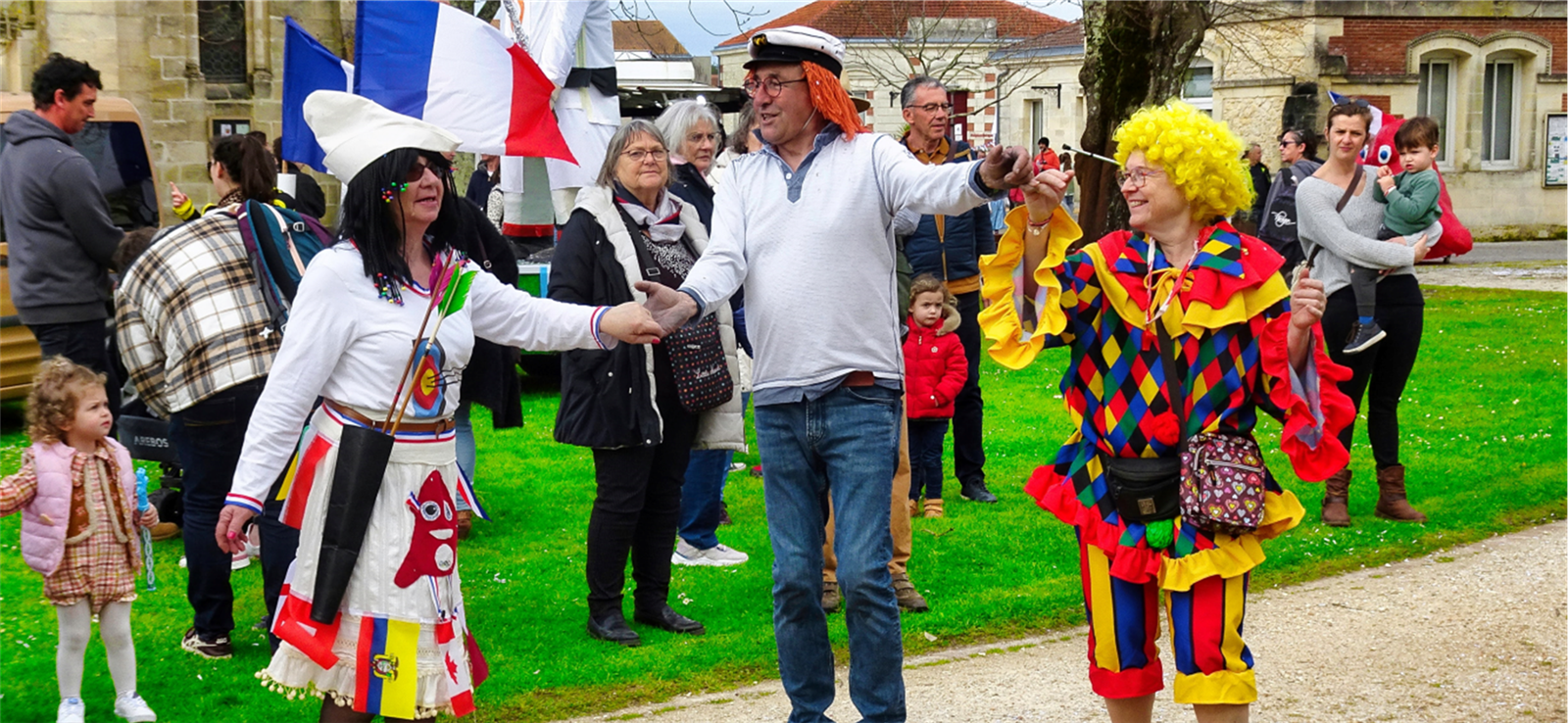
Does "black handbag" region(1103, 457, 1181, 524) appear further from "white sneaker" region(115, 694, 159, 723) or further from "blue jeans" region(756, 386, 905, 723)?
"white sneaker" region(115, 694, 159, 723)

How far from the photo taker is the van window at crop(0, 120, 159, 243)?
36.8 feet

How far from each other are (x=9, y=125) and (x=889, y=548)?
19.0ft

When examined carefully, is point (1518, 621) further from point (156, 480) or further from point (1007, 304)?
point (156, 480)

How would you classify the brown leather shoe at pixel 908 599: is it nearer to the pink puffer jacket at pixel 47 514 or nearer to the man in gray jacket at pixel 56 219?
the pink puffer jacket at pixel 47 514

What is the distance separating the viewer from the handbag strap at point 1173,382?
3.79m

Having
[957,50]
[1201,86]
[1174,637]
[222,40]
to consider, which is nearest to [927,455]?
[1174,637]

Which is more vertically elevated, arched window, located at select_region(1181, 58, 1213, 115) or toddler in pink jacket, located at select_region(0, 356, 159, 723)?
arched window, located at select_region(1181, 58, 1213, 115)

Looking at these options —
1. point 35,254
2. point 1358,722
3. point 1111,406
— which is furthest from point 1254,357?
point 35,254

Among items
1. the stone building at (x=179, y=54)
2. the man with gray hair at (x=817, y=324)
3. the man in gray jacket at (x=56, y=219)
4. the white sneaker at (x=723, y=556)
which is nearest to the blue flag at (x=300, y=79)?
the man in gray jacket at (x=56, y=219)

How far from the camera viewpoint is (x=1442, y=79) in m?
31.7

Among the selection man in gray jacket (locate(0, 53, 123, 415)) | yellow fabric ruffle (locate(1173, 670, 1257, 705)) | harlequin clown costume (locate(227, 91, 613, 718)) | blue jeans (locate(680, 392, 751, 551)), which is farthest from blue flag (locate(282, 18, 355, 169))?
yellow fabric ruffle (locate(1173, 670, 1257, 705))

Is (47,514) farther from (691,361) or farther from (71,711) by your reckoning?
(691,361)

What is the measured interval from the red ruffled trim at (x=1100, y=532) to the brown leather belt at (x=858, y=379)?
1.78 feet

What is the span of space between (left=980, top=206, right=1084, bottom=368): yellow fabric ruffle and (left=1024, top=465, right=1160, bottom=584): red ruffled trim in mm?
374
